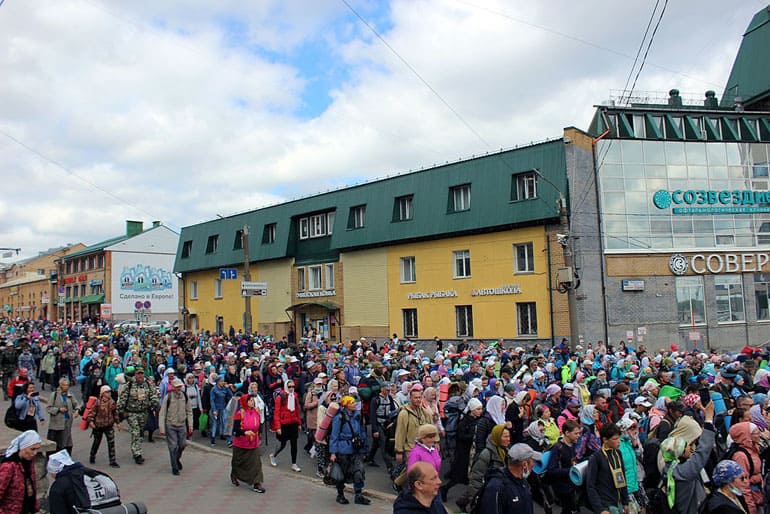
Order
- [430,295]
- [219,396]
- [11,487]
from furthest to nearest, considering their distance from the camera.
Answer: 1. [430,295]
2. [219,396]
3. [11,487]

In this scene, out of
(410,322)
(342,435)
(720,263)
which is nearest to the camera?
(342,435)

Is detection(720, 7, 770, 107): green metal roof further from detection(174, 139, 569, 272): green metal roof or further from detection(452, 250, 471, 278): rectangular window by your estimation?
detection(452, 250, 471, 278): rectangular window

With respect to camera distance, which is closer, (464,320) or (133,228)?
(464,320)

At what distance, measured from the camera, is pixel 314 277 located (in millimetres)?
39125

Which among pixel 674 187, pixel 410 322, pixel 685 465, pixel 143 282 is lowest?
pixel 685 465

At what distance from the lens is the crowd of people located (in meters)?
6.29

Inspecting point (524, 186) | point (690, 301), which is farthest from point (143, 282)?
point (690, 301)

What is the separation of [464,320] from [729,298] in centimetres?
1246

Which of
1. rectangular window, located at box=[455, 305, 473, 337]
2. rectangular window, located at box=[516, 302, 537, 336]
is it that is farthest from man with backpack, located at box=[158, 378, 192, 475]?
rectangular window, located at box=[455, 305, 473, 337]

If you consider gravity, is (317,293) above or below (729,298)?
above

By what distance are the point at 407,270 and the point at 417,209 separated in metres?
3.44

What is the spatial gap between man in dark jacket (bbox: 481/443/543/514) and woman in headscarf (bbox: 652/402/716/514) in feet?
6.60

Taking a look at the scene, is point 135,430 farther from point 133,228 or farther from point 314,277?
point 133,228

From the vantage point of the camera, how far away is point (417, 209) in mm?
32219
